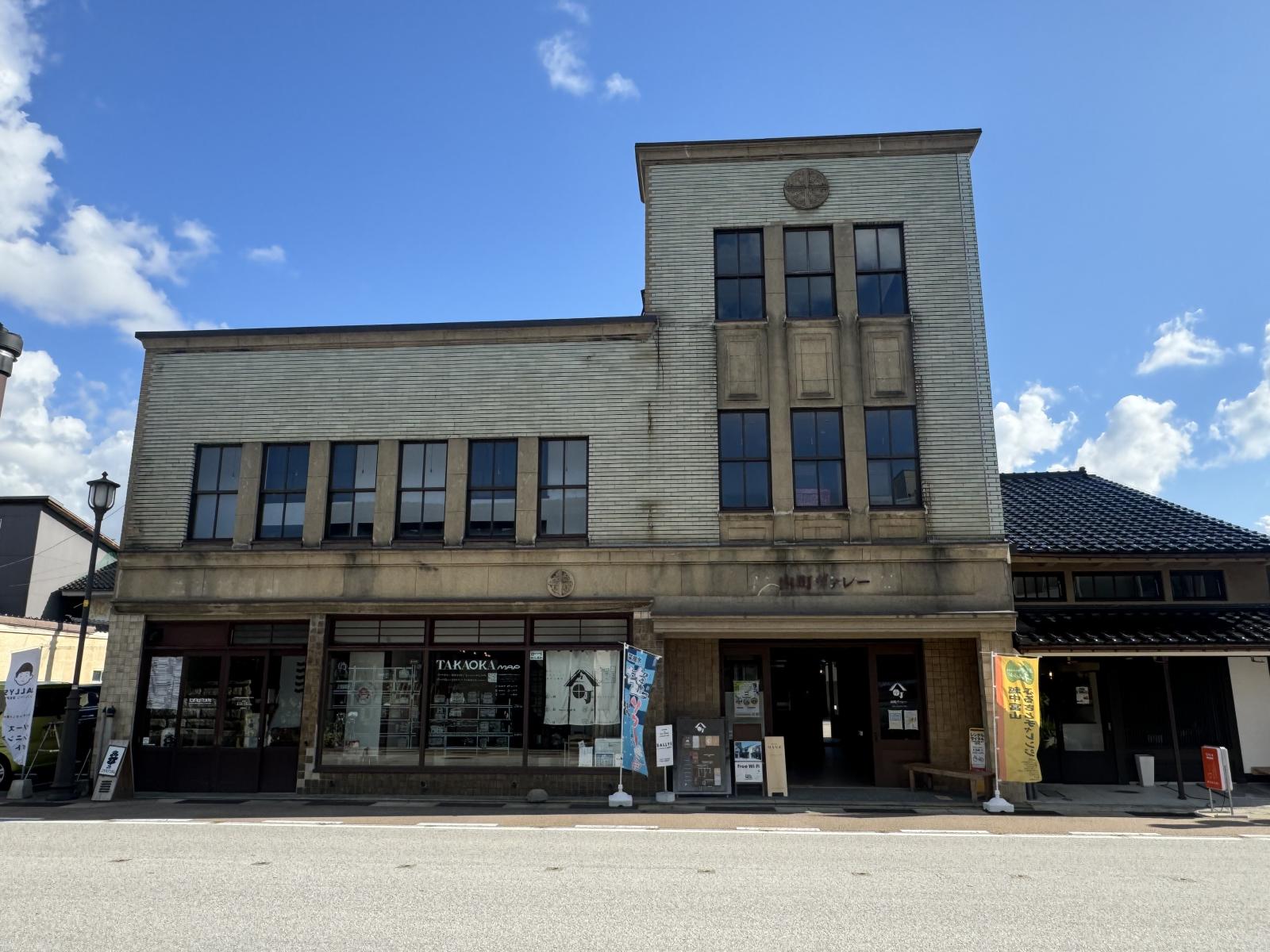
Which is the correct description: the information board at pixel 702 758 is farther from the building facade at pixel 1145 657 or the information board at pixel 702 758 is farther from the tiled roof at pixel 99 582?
the tiled roof at pixel 99 582

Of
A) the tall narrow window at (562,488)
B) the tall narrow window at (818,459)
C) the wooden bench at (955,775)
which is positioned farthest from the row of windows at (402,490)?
the wooden bench at (955,775)

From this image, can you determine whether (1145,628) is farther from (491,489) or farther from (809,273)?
(491,489)

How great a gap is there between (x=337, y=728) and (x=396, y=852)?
22.4ft

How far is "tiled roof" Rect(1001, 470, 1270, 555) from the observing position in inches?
722

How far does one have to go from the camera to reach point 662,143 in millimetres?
18891

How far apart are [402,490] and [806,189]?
10682 mm

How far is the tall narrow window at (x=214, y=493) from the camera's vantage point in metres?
18.5

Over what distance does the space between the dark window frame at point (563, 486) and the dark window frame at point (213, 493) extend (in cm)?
641

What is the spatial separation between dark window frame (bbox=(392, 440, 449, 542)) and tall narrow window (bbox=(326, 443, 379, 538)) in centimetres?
51

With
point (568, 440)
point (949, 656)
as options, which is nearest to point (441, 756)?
point (568, 440)

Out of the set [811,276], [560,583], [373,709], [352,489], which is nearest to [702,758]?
[560,583]

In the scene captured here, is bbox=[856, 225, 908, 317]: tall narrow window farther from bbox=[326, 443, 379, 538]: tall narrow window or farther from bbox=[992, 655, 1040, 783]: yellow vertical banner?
bbox=[326, 443, 379, 538]: tall narrow window

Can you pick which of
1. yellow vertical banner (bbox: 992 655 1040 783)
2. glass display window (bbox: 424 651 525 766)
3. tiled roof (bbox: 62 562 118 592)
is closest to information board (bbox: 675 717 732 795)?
glass display window (bbox: 424 651 525 766)

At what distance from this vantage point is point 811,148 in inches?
742
